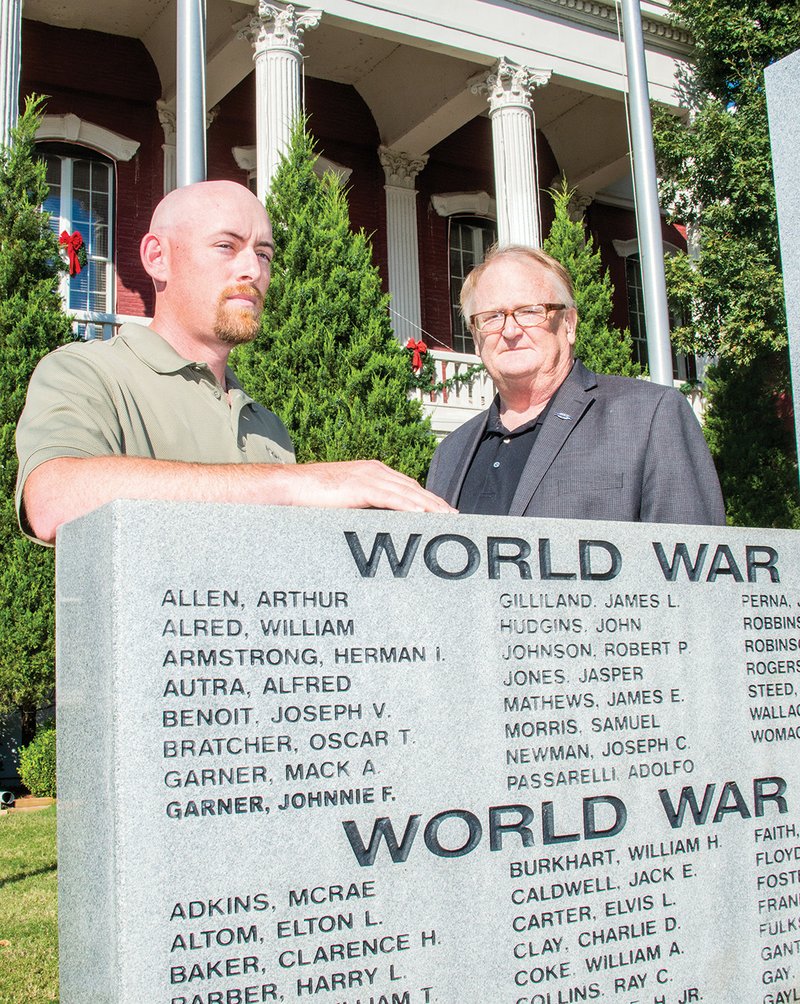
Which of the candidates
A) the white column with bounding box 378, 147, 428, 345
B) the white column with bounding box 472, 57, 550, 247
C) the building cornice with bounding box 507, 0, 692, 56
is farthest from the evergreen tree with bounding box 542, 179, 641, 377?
the building cornice with bounding box 507, 0, 692, 56

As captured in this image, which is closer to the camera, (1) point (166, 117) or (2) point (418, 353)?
(2) point (418, 353)

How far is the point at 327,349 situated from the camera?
12.0 m

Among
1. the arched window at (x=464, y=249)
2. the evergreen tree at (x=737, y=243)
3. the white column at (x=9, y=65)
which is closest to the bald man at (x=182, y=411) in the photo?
the white column at (x=9, y=65)

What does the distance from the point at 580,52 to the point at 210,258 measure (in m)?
17.8

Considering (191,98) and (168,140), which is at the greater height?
(168,140)

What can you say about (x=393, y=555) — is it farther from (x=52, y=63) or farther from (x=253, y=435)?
(x=52, y=63)

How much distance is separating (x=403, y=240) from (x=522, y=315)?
56.9ft

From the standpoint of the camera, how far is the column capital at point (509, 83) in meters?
17.2

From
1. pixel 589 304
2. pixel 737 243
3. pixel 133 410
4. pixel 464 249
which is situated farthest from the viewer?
pixel 464 249

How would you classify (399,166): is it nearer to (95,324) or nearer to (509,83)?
(509,83)

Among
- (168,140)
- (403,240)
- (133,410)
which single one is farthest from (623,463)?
(403,240)

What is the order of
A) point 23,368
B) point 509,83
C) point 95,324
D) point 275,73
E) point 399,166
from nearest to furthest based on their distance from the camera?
1. point 23,368
2. point 95,324
3. point 275,73
4. point 509,83
5. point 399,166

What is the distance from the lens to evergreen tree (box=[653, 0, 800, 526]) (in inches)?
616

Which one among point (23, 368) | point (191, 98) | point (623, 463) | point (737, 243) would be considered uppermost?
point (737, 243)
